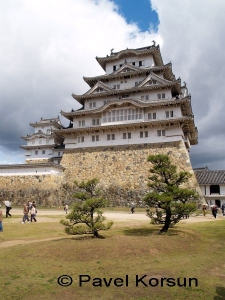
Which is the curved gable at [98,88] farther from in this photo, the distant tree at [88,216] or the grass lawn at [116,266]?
the grass lawn at [116,266]

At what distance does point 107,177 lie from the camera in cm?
3762

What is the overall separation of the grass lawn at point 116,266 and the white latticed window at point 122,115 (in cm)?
2679

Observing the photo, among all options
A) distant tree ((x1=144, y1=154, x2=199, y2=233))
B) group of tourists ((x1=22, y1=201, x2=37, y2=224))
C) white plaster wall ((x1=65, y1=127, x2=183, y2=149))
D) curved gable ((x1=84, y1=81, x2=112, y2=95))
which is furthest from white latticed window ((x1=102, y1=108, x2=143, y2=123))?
distant tree ((x1=144, y1=154, x2=199, y2=233))

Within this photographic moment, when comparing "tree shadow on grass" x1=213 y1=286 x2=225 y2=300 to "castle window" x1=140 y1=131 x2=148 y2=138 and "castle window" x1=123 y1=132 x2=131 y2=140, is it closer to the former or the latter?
"castle window" x1=140 y1=131 x2=148 y2=138

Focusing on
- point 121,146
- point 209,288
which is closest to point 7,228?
point 209,288

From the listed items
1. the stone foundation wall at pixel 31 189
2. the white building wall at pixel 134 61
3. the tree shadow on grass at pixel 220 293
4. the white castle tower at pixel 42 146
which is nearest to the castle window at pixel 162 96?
the white building wall at pixel 134 61

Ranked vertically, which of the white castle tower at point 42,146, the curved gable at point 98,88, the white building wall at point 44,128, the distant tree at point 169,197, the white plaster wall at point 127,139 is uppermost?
the curved gable at point 98,88

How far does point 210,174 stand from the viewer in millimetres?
41438

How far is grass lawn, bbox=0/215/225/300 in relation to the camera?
6.69 m

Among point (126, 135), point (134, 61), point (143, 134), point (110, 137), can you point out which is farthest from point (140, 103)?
point (134, 61)

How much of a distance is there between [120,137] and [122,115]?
11.1ft

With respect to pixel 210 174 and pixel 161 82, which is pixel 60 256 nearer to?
pixel 161 82

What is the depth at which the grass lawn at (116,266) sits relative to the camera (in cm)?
669

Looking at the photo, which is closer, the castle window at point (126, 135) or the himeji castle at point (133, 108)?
the himeji castle at point (133, 108)
